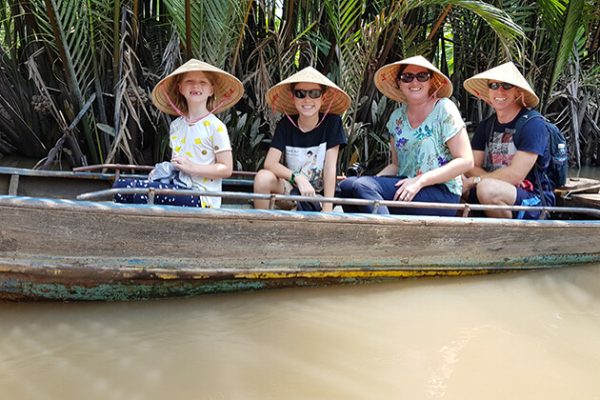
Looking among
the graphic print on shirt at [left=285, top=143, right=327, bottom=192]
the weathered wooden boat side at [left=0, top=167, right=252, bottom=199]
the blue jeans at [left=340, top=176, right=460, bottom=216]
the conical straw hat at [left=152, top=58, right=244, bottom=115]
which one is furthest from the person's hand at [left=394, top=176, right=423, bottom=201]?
the weathered wooden boat side at [left=0, top=167, right=252, bottom=199]

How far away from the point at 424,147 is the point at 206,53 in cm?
226

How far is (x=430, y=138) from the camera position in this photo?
Result: 3.87 meters

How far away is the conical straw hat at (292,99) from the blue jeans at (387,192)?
0.50m

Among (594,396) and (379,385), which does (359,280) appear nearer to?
(379,385)

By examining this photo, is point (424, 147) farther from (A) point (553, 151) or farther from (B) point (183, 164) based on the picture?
(B) point (183, 164)

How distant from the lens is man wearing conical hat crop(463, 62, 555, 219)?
3961mm

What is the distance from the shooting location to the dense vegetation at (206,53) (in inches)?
202

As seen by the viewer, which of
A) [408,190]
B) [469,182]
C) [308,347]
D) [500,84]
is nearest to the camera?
[308,347]

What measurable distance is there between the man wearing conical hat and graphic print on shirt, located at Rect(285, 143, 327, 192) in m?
1.07

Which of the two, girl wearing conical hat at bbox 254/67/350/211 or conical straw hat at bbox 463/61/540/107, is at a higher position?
conical straw hat at bbox 463/61/540/107

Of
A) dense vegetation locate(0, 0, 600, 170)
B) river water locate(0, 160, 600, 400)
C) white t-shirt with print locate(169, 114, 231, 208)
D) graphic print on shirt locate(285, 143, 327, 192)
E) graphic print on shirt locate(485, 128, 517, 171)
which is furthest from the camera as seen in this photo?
dense vegetation locate(0, 0, 600, 170)

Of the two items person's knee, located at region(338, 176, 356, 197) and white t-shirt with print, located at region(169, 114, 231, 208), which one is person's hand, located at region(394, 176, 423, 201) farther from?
white t-shirt with print, located at region(169, 114, 231, 208)

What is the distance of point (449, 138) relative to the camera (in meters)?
3.79

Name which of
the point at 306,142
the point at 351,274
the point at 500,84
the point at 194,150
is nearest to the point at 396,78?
the point at 500,84
